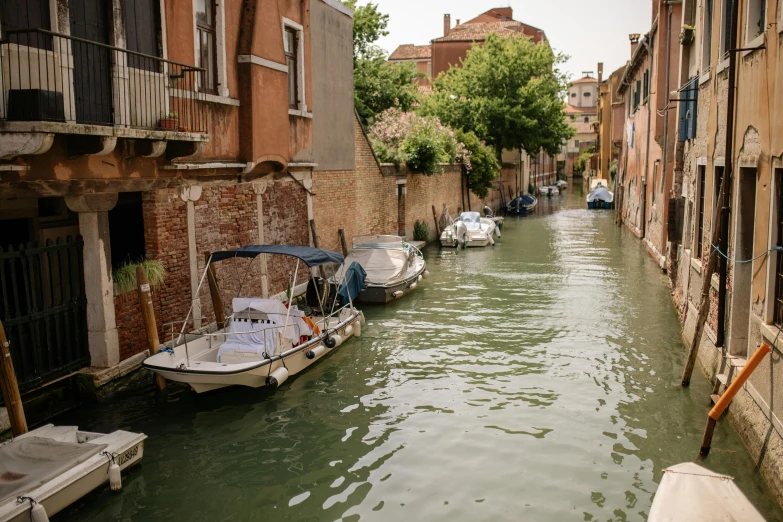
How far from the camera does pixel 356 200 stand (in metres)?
17.5

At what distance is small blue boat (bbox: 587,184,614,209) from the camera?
1566 inches

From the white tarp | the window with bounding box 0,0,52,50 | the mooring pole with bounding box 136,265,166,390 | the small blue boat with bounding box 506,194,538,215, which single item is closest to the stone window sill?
the white tarp

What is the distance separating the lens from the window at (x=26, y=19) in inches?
273

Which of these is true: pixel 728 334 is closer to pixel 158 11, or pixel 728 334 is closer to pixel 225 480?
pixel 225 480

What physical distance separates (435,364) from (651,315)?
5.29m

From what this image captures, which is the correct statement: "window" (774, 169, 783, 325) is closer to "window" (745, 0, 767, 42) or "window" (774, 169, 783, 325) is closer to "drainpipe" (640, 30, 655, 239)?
"window" (745, 0, 767, 42)

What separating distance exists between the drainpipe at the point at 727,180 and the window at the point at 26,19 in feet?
24.2

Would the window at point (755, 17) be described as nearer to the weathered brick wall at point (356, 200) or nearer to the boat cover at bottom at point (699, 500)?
the boat cover at bottom at point (699, 500)

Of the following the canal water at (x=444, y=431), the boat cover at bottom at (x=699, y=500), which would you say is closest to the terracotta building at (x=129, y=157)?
the canal water at (x=444, y=431)

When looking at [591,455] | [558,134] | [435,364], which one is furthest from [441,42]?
[591,455]

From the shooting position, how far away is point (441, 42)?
49344mm

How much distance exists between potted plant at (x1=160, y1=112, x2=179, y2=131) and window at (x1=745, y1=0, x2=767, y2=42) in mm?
6767

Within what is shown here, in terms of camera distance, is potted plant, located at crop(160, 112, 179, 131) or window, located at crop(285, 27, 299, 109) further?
window, located at crop(285, 27, 299, 109)

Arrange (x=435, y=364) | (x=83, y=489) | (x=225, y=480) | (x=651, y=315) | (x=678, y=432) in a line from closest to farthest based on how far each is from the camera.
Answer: (x=83, y=489) < (x=225, y=480) < (x=678, y=432) < (x=435, y=364) < (x=651, y=315)
